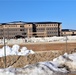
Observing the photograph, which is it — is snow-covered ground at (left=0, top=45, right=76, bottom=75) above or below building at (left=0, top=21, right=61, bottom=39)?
below

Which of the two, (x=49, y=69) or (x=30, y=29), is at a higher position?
(x=30, y=29)

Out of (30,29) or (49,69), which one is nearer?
(49,69)

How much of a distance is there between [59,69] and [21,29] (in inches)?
3753

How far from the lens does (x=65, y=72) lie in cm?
800

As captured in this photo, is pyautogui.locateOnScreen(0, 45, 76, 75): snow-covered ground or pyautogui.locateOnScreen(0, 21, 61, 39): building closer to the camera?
pyautogui.locateOnScreen(0, 45, 76, 75): snow-covered ground

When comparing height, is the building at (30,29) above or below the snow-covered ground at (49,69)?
above

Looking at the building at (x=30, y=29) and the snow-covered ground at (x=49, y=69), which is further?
the building at (x=30, y=29)

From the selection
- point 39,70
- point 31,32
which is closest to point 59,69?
point 39,70

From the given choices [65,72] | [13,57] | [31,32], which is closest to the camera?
[65,72]

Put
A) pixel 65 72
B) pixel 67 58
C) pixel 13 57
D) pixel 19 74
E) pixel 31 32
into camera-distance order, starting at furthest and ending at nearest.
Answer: pixel 31 32
pixel 13 57
pixel 67 58
pixel 65 72
pixel 19 74

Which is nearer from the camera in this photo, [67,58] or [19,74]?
[19,74]

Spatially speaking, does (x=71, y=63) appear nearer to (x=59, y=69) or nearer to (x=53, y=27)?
(x=59, y=69)

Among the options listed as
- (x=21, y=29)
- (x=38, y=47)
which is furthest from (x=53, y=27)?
(x=38, y=47)

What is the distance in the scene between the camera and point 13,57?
2319 centimetres
